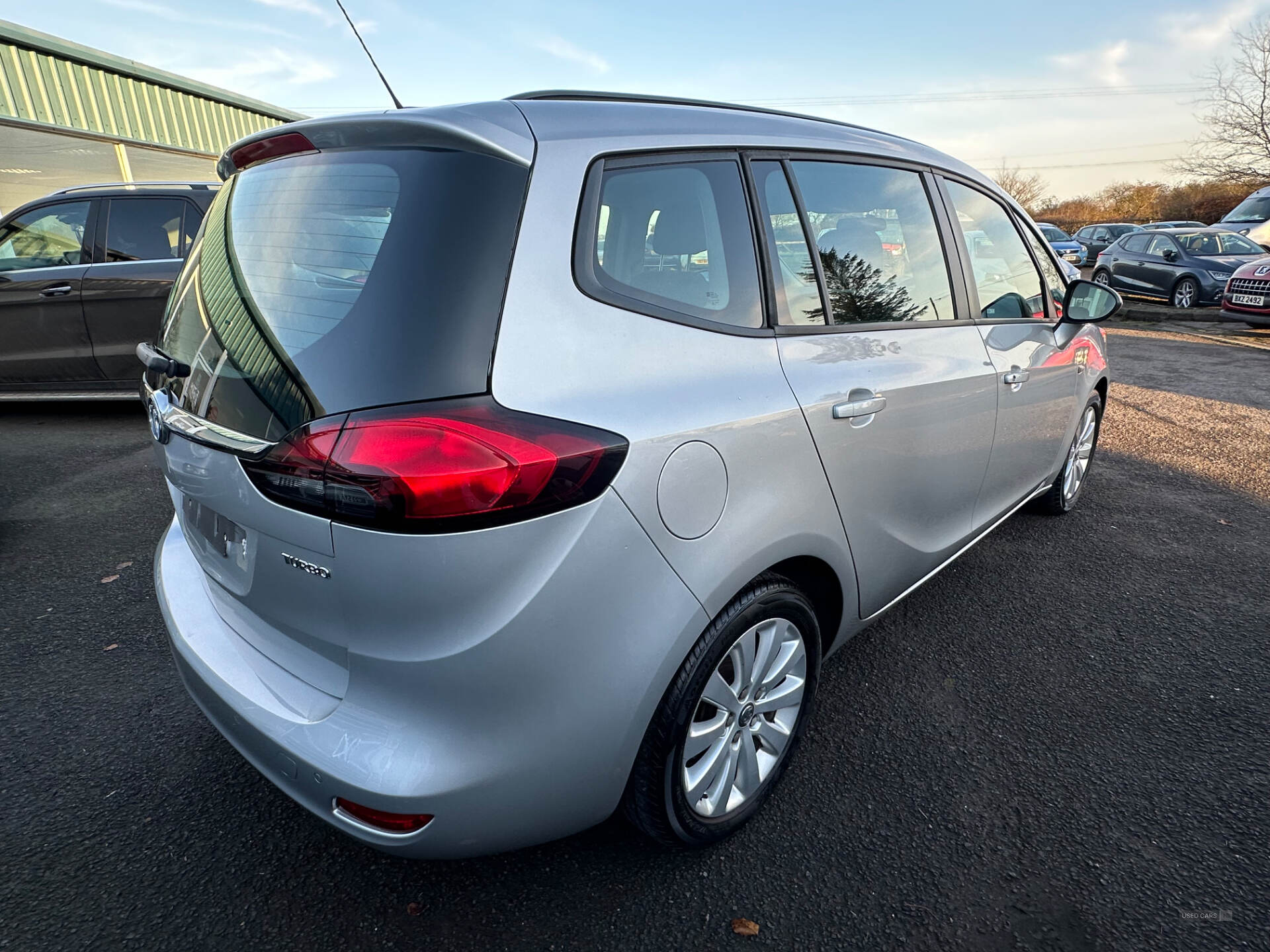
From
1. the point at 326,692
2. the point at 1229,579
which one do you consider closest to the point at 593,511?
the point at 326,692

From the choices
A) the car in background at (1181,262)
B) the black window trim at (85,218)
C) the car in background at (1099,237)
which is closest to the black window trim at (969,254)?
the black window trim at (85,218)

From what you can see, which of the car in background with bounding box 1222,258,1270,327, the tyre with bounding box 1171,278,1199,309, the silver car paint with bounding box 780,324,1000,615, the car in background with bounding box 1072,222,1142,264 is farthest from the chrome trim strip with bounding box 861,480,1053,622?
the car in background with bounding box 1072,222,1142,264

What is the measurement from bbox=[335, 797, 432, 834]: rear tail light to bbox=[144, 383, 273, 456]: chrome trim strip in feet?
2.31

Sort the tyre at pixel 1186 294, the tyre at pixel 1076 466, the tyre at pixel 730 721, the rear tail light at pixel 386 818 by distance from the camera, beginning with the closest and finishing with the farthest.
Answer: the rear tail light at pixel 386 818, the tyre at pixel 730 721, the tyre at pixel 1076 466, the tyre at pixel 1186 294

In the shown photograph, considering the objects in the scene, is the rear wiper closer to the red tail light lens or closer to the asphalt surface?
the red tail light lens

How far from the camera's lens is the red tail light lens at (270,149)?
171 centimetres

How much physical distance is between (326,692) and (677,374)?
975mm

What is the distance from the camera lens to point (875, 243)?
2.37 m

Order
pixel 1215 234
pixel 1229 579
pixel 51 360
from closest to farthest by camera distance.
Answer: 1. pixel 1229 579
2. pixel 51 360
3. pixel 1215 234

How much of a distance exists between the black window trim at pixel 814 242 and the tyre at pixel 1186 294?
13.8 meters

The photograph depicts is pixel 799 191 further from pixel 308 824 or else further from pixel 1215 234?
pixel 1215 234

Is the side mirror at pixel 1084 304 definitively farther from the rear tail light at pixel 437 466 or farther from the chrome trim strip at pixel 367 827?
the chrome trim strip at pixel 367 827

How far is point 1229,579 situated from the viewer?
134 inches

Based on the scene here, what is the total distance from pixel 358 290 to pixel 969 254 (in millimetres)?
2292
